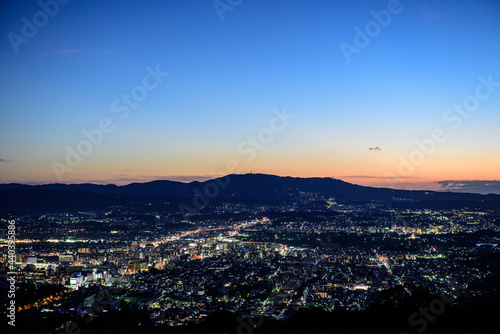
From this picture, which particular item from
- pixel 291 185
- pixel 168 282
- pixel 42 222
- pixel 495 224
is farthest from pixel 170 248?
pixel 291 185

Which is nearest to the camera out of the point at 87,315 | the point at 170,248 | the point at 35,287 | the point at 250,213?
the point at 87,315

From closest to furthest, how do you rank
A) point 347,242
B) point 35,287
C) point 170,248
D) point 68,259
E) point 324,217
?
point 35,287
point 68,259
point 170,248
point 347,242
point 324,217

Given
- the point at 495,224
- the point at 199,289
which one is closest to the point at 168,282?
the point at 199,289

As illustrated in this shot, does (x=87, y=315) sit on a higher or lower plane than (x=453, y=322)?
lower

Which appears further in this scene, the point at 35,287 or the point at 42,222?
the point at 42,222

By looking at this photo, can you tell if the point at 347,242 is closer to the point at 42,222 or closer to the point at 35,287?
the point at 35,287

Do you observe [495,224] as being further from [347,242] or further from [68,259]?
[68,259]
